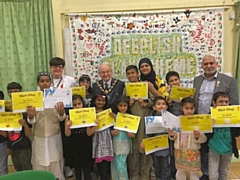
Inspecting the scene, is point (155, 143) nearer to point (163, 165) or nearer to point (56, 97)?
point (163, 165)

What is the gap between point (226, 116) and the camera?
2.26 metres

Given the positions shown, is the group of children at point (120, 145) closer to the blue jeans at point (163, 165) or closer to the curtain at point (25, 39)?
the blue jeans at point (163, 165)

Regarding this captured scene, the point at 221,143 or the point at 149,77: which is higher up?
the point at 149,77

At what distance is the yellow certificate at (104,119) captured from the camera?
8.30 feet

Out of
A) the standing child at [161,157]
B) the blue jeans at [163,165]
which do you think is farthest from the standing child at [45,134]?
the blue jeans at [163,165]

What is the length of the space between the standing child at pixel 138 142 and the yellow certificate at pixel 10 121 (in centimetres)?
115

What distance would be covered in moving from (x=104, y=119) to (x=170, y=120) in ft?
2.17

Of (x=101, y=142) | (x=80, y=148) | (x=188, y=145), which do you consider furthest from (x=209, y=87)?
(x=80, y=148)

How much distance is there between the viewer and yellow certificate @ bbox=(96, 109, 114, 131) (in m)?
2.53

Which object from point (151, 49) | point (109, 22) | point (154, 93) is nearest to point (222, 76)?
point (154, 93)

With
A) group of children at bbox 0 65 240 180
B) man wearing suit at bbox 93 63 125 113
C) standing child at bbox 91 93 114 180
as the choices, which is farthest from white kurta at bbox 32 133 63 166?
man wearing suit at bbox 93 63 125 113

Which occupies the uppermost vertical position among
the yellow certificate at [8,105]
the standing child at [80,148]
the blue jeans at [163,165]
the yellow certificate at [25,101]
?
the yellow certificate at [25,101]

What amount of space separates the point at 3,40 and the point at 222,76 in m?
3.01

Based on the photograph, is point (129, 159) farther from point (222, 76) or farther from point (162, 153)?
point (222, 76)
